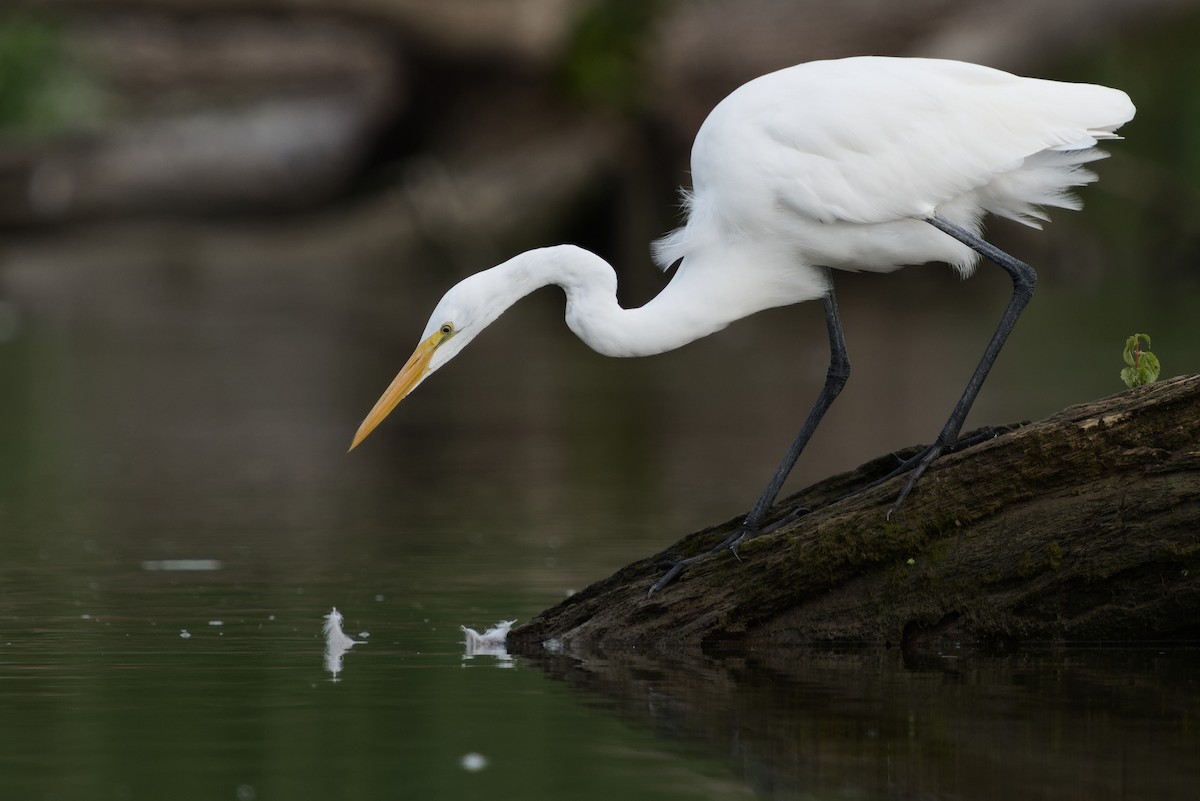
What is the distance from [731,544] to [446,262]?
68.7 ft

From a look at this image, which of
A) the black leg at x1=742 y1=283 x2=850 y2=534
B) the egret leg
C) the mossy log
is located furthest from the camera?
the black leg at x1=742 y1=283 x2=850 y2=534

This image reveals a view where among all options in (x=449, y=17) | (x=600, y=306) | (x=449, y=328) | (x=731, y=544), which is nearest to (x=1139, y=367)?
(x=731, y=544)

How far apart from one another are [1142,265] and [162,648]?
25.1 metres

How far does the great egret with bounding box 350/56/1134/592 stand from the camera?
22.6 feet

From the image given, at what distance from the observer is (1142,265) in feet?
96.2

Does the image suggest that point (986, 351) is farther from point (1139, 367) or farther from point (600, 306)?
point (600, 306)

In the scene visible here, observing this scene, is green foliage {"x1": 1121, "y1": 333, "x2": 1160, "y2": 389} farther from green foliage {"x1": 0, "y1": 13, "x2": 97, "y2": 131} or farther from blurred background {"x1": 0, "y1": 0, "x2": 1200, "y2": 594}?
green foliage {"x1": 0, "y1": 13, "x2": 97, "y2": 131}

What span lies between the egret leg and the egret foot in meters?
0.52

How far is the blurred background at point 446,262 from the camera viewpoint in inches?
475

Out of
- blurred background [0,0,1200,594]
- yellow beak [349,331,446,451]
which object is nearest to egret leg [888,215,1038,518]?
yellow beak [349,331,446,451]

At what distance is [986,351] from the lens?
687 cm

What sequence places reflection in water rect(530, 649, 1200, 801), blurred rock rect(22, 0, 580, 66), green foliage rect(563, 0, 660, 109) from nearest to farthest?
reflection in water rect(530, 649, 1200, 801), blurred rock rect(22, 0, 580, 66), green foliage rect(563, 0, 660, 109)

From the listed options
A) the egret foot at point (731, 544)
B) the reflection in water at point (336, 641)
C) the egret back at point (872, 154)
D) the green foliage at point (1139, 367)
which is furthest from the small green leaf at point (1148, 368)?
the reflection in water at point (336, 641)

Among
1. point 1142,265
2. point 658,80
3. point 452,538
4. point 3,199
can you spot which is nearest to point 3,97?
point 3,199
